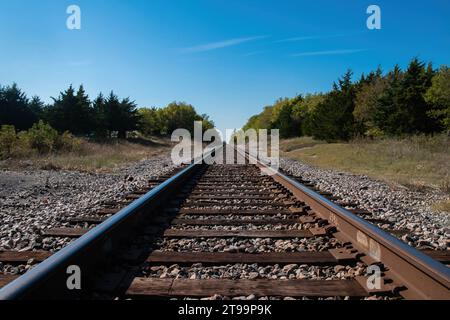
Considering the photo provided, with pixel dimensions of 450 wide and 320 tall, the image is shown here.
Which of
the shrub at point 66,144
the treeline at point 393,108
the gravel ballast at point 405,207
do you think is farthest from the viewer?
the treeline at point 393,108

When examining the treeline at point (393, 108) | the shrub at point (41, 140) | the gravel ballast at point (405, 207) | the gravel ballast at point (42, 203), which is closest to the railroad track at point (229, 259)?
the gravel ballast at point (42, 203)

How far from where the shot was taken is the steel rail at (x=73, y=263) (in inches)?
71.4

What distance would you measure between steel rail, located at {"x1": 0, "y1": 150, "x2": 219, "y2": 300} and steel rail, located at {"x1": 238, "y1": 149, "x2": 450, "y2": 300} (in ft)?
6.58

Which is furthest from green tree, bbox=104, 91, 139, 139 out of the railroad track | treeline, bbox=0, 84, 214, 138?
the railroad track

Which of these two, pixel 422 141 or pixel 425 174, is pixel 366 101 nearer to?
pixel 422 141

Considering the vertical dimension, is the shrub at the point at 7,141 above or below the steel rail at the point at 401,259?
above

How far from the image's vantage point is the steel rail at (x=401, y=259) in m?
2.05

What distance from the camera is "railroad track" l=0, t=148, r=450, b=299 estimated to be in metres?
2.19

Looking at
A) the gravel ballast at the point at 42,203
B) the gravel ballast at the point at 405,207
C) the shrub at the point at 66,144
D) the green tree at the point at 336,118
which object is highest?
the green tree at the point at 336,118

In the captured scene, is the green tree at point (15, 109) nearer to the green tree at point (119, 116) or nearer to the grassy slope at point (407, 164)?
the green tree at point (119, 116)

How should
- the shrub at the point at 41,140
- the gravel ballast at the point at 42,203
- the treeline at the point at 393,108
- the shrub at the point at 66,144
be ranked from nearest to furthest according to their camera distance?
1. the gravel ballast at the point at 42,203
2. the shrub at the point at 41,140
3. the shrub at the point at 66,144
4. the treeline at the point at 393,108

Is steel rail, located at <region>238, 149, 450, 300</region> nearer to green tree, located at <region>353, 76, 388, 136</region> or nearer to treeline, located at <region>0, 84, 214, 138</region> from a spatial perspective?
green tree, located at <region>353, 76, 388, 136</region>

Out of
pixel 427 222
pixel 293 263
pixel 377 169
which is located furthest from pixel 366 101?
pixel 293 263

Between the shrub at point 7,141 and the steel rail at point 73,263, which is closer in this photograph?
the steel rail at point 73,263
